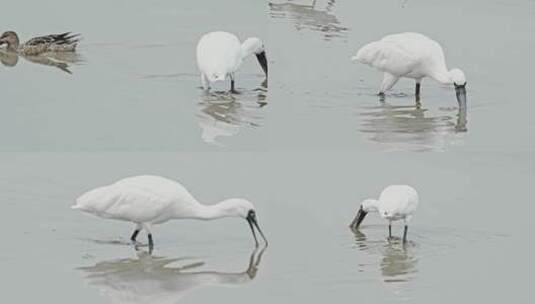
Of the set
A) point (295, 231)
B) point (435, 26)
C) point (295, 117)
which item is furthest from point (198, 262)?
point (435, 26)

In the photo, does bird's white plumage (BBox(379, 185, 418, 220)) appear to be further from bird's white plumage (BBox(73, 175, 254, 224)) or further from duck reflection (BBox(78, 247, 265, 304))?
duck reflection (BBox(78, 247, 265, 304))

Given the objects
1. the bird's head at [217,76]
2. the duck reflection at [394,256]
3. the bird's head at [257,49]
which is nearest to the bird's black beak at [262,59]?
the bird's head at [257,49]

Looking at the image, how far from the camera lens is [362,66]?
13367mm

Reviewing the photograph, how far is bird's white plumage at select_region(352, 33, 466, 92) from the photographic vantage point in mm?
12406

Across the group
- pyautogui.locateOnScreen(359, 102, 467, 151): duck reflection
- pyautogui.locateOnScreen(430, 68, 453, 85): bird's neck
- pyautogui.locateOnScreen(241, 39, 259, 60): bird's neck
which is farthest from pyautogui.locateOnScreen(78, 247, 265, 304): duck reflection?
pyautogui.locateOnScreen(241, 39, 259, 60): bird's neck

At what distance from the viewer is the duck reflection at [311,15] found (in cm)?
1453

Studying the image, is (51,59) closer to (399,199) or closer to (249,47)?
(249,47)

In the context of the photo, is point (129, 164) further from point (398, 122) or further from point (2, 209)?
point (398, 122)

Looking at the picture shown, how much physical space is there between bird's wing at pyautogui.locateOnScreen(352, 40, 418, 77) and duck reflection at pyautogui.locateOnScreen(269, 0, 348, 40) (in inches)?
58.8

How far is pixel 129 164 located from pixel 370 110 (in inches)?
76.0

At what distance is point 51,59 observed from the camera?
13.3 metres

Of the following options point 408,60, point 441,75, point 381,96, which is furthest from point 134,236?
point 441,75

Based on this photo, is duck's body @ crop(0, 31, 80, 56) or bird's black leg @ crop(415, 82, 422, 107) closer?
bird's black leg @ crop(415, 82, 422, 107)

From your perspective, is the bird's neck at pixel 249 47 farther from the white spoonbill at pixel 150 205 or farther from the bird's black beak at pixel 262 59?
the white spoonbill at pixel 150 205
